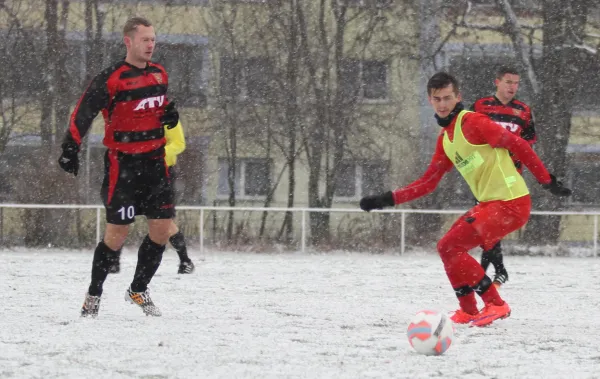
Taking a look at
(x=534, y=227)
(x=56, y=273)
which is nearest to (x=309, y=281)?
(x=56, y=273)

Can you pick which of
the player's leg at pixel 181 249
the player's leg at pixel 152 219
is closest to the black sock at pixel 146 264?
the player's leg at pixel 152 219

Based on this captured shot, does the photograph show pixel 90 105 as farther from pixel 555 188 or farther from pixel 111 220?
pixel 555 188

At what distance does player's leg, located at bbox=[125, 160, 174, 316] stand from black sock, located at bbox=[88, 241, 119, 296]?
228mm

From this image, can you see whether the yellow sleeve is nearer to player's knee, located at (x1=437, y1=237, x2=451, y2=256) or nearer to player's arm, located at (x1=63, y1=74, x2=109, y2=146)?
player's arm, located at (x1=63, y1=74, x2=109, y2=146)

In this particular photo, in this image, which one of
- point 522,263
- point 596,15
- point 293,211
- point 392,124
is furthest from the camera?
point 392,124

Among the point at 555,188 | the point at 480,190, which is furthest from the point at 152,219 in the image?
the point at 555,188

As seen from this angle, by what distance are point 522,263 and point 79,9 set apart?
1010cm

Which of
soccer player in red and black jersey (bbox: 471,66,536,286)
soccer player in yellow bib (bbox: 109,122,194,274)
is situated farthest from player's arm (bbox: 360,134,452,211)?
soccer player in yellow bib (bbox: 109,122,194,274)

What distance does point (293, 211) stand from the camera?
17.9 metres

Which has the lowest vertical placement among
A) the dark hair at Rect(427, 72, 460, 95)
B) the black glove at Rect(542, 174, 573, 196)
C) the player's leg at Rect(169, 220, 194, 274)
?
Answer: the player's leg at Rect(169, 220, 194, 274)

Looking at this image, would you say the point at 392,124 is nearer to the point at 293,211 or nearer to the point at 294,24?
the point at 294,24

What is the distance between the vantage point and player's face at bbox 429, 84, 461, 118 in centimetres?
717

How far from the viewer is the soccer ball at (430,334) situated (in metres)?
5.71

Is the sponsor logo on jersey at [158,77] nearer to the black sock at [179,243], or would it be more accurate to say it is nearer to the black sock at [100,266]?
the black sock at [100,266]
